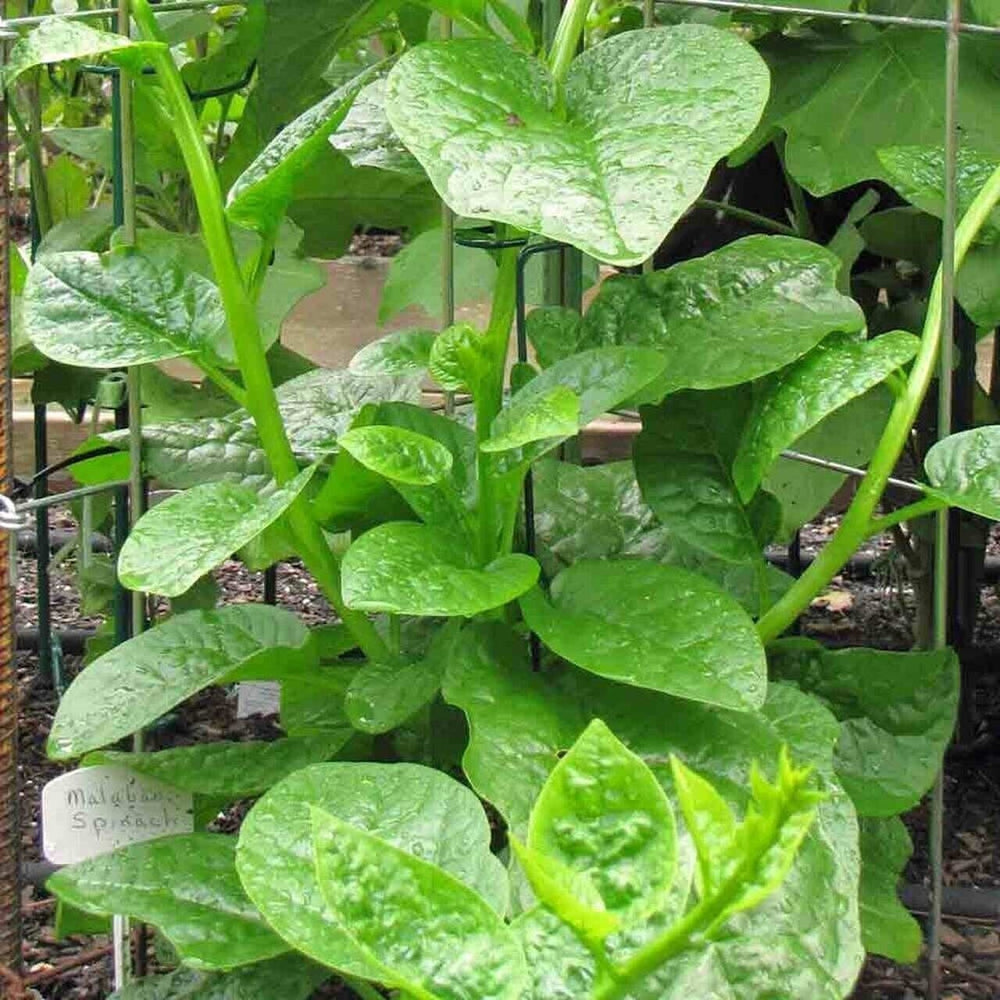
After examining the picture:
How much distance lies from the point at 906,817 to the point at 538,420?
697 millimetres

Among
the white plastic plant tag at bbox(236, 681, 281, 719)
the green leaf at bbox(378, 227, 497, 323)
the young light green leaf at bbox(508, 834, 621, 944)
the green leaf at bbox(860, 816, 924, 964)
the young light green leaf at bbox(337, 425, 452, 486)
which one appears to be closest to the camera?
the young light green leaf at bbox(508, 834, 621, 944)

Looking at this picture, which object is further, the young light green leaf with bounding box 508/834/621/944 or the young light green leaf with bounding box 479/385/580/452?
the young light green leaf with bounding box 479/385/580/452

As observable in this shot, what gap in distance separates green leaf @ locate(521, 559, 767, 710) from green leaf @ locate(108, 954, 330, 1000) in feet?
0.75

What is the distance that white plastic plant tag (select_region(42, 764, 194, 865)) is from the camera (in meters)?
0.88

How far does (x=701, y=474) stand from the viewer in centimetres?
86

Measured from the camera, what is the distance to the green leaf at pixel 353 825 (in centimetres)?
63

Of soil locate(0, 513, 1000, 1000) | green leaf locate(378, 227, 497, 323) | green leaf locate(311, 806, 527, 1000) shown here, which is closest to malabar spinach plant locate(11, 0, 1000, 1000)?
green leaf locate(311, 806, 527, 1000)

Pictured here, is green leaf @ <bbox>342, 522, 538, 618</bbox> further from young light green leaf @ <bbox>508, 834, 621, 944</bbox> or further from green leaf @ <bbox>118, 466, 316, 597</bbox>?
young light green leaf @ <bbox>508, 834, 621, 944</bbox>

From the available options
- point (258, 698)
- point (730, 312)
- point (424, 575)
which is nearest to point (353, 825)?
point (424, 575)

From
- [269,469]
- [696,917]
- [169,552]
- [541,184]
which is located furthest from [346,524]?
[696,917]

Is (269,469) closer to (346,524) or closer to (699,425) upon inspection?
Result: (346,524)

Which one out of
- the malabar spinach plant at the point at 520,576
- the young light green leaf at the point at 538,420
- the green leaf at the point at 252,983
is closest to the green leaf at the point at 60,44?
the malabar spinach plant at the point at 520,576

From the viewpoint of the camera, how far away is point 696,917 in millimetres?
473

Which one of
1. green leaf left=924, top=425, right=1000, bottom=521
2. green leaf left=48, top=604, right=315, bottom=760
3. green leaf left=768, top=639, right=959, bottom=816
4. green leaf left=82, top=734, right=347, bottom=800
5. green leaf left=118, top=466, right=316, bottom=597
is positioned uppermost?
green leaf left=924, top=425, right=1000, bottom=521
